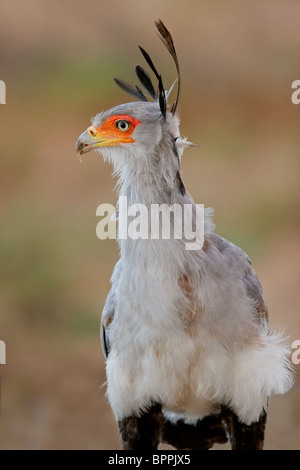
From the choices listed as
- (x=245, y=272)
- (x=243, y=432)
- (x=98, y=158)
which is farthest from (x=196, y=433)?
(x=98, y=158)

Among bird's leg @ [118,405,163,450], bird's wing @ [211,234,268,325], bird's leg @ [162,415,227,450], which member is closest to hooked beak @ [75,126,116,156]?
bird's wing @ [211,234,268,325]

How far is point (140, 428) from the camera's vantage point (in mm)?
1718

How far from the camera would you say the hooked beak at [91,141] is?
151 centimetres

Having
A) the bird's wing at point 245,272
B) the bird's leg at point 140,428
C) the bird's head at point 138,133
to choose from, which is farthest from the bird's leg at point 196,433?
the bird's head at point 138,133

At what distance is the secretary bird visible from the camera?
150 cm

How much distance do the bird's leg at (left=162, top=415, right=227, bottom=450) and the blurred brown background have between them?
1883 millimetres

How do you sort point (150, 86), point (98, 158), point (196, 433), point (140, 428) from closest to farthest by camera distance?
point (150, 86), point (140, 428), point (196, 433), point (98, 158)

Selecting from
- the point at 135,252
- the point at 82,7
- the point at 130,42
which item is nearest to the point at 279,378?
the point at 135,252

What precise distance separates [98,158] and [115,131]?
3.36 metres

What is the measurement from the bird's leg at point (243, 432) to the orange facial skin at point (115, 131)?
0.67 metres

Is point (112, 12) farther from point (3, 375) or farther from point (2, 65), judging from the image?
point (3, 375)

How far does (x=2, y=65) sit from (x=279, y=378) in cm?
376

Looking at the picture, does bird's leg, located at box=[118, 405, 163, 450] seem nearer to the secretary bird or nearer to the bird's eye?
the secretary bird

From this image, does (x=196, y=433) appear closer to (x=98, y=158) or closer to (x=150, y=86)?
(x=150, y=86)
